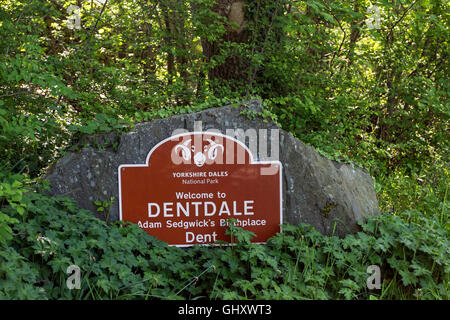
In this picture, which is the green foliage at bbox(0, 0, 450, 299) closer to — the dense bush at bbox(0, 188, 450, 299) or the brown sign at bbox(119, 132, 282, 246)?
the dense bush at bbox(0, 188, 450, 299)

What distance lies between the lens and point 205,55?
234 inches

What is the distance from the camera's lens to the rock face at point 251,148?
4.12m

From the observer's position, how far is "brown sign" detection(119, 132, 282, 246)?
4188 millimetres

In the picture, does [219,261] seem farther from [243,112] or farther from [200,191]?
[243,112]

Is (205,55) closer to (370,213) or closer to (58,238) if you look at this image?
(370,213)

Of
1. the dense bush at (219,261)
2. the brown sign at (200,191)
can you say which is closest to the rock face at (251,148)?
the brown sign at (200,191)

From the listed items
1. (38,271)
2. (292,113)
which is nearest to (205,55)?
(292,113)

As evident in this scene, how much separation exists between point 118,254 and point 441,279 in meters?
2.62

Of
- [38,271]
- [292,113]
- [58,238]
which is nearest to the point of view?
[38,271]

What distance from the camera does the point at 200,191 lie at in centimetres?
423

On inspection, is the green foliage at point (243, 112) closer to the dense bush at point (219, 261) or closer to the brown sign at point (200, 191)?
the dense bush at point (219, 261)

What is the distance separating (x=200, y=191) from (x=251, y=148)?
591mm

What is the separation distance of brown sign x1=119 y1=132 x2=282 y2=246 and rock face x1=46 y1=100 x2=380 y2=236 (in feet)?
0.28

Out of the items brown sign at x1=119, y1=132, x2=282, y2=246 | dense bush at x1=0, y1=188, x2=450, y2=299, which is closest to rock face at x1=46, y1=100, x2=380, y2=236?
brown sign at x1=119, y1=132, x2=282, y2=246
